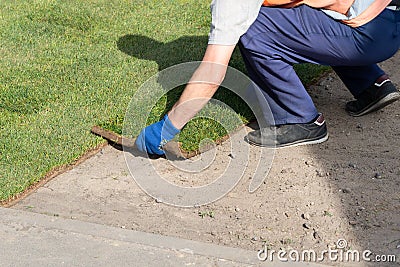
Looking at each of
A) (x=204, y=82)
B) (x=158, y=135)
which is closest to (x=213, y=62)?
(x=204, y=82)

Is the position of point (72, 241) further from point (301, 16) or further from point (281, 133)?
point (301, 16)

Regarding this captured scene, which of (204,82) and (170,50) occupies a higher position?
(204,82)

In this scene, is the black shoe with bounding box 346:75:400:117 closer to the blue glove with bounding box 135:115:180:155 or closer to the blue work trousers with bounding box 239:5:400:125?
the blue work trousers with bounding box 239:5:400:125

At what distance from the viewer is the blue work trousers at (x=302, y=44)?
441 cm

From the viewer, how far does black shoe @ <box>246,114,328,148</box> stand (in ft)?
14.9

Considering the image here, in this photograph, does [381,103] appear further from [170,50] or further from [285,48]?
[170,50]

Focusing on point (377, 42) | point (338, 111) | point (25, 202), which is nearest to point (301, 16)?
point (377, 42)

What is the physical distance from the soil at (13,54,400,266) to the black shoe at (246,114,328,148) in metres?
0.05

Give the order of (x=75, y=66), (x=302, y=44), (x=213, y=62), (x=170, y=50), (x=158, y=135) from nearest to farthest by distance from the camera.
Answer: (x=213, y=62) < (x=158, y=135) < (x=302, y=44) < (x=75, y=66) < (x=170, y=50)

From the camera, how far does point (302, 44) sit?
4445 mm

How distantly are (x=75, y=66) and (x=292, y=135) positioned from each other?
190 centimetres

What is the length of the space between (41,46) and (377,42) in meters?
2.82

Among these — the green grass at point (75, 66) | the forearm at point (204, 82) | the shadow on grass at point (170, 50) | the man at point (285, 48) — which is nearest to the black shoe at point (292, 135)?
the man at point (285, 48)

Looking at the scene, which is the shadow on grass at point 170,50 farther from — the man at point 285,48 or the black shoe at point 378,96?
the black shoe at point 378,96
